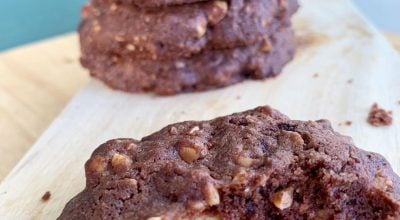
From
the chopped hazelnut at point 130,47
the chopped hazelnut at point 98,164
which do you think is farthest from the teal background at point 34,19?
the chopped hazelnut at point 98,164

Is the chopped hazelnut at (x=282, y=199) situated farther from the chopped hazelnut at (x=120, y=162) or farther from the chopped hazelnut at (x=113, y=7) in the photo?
the chopped hazelnut at (x=113, y=7)

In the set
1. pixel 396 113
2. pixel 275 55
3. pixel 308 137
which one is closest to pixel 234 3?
pixel 275 55

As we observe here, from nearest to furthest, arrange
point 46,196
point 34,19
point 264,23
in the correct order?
point 46,196 < point 264,23 < point 34,19

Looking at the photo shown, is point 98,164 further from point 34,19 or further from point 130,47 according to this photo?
point 34,19

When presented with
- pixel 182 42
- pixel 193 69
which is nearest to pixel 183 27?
pixel 182 42

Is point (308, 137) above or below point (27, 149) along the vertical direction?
above

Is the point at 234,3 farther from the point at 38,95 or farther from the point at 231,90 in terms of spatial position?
the point at 38,95

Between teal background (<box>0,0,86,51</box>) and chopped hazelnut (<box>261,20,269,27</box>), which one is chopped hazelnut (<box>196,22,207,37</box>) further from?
teal background (<box>0,0,86,51</box>)
